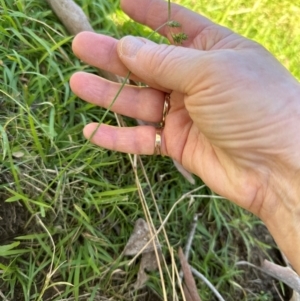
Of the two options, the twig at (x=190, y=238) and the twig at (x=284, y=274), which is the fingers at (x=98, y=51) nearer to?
the twig at (x=190, y=238)

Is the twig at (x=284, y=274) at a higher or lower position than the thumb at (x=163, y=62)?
lower

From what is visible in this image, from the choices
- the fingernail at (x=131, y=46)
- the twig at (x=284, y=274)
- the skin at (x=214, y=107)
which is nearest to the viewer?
the skin at (x=214, y=107)

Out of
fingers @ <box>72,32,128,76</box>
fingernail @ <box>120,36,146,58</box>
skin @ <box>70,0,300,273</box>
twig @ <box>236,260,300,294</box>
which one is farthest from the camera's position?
twig @ <box>236,260,300,294</box>

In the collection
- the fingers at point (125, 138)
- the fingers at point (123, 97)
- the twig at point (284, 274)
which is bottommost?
the twig at point (284, 274)

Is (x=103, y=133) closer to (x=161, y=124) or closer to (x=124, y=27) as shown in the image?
(x=161, y=124)

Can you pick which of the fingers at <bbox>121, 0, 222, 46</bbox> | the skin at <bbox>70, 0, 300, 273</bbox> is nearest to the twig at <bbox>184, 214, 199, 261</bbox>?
the skin at <bbox>70, 0, 300, 273</bbox>

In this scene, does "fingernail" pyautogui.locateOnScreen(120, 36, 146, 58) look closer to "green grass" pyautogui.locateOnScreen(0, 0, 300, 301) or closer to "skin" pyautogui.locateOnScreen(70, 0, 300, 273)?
"skin" pyautogui.locateOnScreen(70, 0, 300, 273)

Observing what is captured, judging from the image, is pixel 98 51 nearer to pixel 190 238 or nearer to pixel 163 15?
pixel 163 15

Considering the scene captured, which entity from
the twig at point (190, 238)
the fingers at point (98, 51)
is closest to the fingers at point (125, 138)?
the fingers at point (98, 51)
